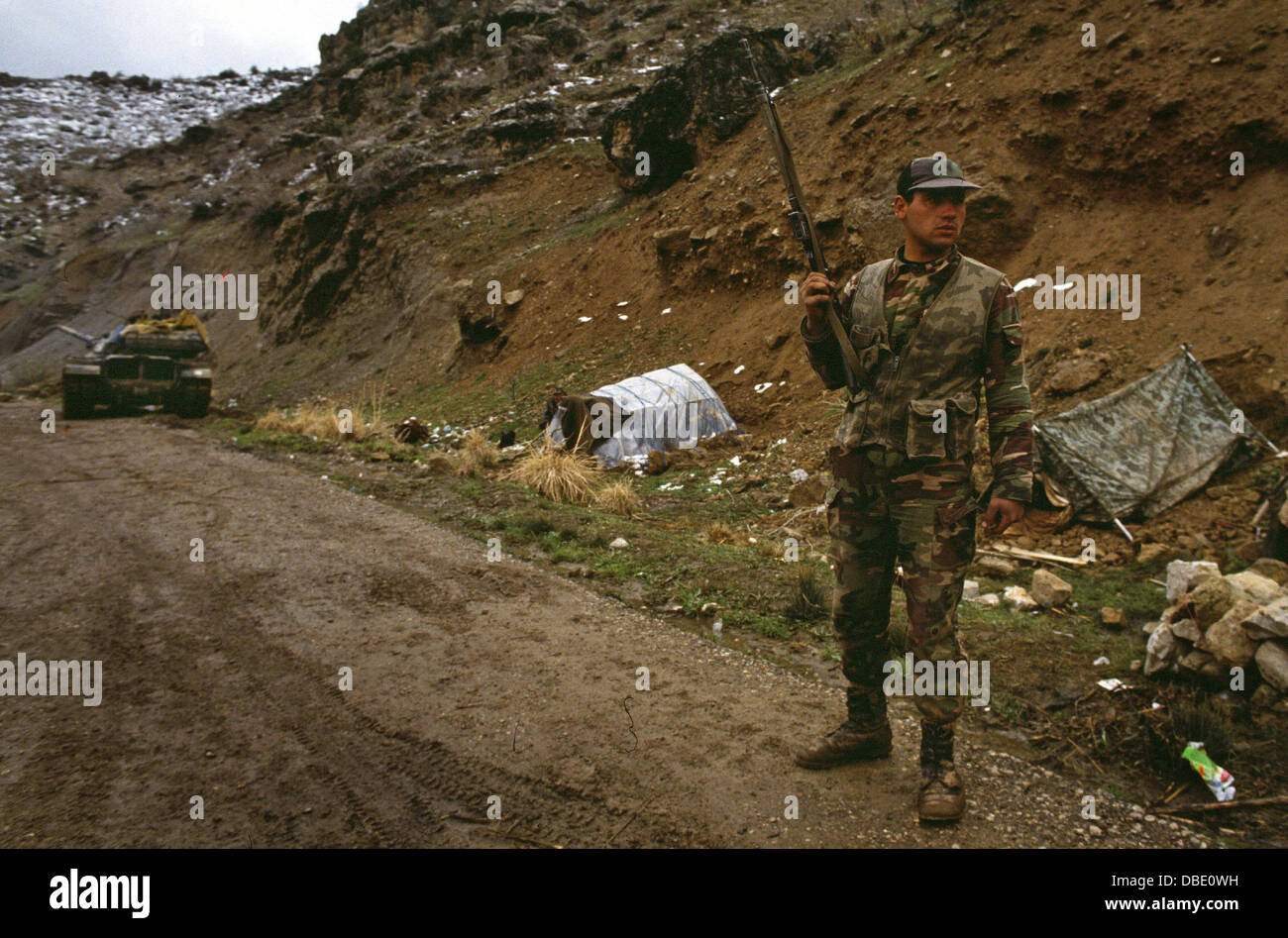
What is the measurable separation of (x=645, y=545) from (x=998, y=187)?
27.0ft

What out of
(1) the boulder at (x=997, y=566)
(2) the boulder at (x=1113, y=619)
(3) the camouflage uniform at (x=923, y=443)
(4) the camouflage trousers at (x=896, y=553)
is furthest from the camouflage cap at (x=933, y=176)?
(1) the boulder at (x=997, y=566)

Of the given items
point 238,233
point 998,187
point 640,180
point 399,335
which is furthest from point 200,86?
point 998,187

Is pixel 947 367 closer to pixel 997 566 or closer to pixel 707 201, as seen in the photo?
pixel 997 566

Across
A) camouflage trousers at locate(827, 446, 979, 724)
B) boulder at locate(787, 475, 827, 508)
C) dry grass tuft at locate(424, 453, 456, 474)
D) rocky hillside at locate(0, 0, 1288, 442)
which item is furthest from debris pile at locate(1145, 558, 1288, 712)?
dry grass tuft at locate(424, 453, 456, 474)

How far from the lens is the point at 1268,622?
3496 mm

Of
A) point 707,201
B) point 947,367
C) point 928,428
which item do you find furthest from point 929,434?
point 707,201

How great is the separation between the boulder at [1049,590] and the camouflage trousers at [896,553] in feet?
9.49

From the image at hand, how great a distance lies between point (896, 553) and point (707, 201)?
573 inches

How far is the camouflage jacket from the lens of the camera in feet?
8.84

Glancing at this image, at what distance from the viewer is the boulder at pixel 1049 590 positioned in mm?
5270

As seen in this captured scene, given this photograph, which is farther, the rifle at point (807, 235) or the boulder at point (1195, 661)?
the boulder at point (1195, 661)

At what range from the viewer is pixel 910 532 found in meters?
2.77

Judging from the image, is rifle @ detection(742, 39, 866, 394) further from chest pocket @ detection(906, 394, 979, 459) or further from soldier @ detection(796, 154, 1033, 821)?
chest pocket @ detection(906, 394, 979, 459)

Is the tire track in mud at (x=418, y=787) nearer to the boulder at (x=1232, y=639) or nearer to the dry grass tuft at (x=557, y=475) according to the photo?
the boulder at (x=1232, y=639)
